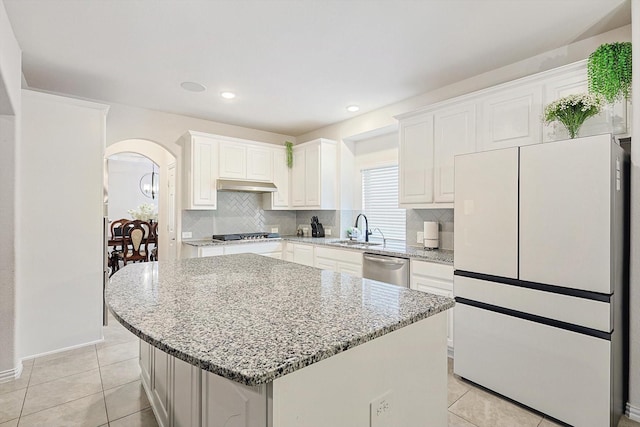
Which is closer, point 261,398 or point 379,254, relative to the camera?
point 261,398

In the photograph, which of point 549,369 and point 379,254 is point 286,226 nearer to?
point 379,254

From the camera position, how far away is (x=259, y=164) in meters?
4.69

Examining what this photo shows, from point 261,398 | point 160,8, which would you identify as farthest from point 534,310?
point 160,8

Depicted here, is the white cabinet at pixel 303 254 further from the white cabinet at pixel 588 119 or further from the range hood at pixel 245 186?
the white cabinet at pixel 588 119

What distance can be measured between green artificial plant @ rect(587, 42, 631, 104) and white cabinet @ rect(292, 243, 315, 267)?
320cm

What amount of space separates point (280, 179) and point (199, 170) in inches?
49.8

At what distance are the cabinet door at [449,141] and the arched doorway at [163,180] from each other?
357 centimetres

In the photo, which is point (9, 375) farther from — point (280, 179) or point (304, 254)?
point (280, 179)

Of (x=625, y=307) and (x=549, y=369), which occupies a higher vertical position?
(x=625, y=307)

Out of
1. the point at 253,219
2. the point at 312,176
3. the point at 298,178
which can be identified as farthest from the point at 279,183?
the point at 253,219

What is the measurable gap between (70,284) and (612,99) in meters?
4.54

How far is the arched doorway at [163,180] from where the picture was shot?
15.4 feet

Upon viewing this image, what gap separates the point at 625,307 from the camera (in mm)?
2002

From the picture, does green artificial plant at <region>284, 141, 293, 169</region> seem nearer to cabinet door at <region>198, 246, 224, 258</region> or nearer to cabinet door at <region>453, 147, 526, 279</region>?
cabinet door at <region>198, 246, 224, 258</region>
